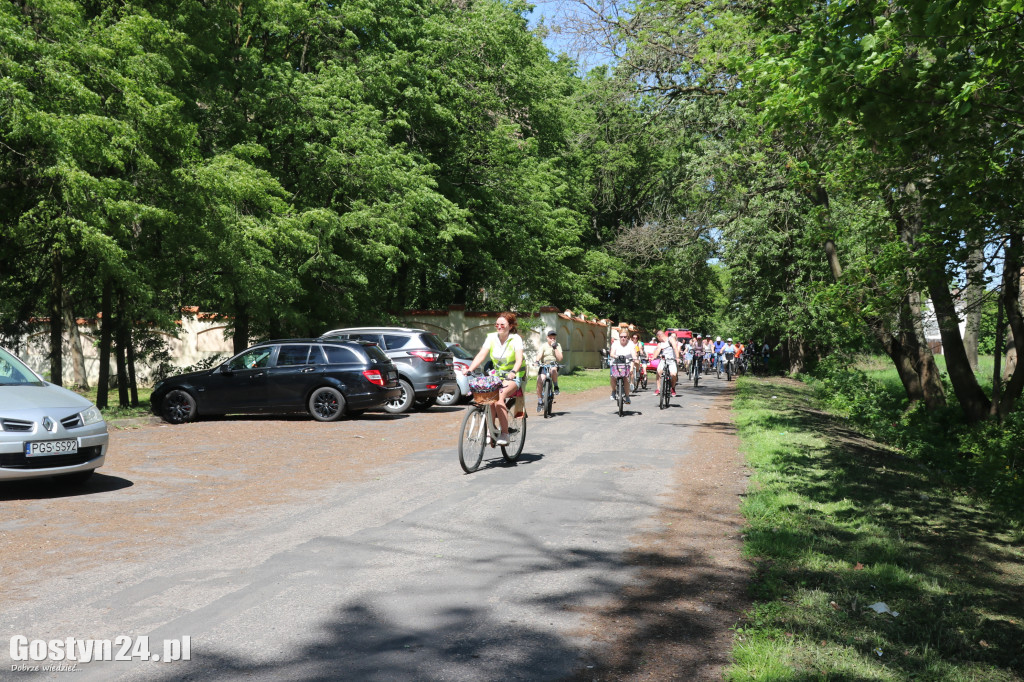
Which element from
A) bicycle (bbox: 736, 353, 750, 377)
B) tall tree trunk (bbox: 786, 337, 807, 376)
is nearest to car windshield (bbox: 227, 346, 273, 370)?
tall tree trunk (bbox: 786, 337, 807, 376)

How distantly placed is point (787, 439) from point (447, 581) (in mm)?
9761

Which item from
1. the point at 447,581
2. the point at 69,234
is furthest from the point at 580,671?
the point at 69,234

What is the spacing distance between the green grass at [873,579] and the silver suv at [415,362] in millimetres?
9322

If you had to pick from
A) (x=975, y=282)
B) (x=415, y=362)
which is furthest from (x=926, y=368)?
(x=415, y=362)

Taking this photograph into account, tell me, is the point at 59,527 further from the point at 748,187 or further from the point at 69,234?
the point at 748,187

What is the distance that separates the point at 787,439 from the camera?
14023 millimetres

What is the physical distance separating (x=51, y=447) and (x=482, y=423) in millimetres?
4691

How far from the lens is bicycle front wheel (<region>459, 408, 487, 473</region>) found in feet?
33.2

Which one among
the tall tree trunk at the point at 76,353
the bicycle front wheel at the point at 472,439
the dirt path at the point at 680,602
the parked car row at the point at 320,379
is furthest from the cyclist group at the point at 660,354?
the tall tree trunk at the point at 76,353

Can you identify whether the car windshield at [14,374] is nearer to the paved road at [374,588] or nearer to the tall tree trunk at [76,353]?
the paved road at [374,588]

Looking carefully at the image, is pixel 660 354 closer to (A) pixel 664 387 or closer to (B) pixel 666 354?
(B) pixel 666 354

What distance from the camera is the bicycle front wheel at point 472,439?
10.1m

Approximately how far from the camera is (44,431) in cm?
841

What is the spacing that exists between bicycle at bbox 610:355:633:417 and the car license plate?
11.9 m
